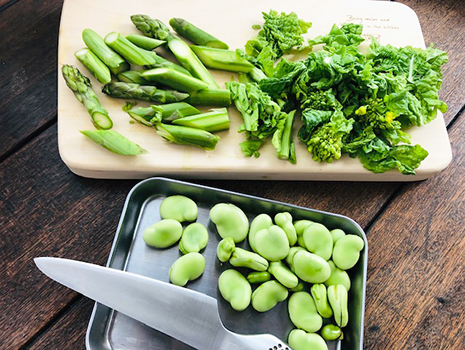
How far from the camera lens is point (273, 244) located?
5.25 feet

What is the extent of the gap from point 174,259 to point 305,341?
53 centimetres

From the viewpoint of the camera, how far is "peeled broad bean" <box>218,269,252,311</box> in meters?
1.55

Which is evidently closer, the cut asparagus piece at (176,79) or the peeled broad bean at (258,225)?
the peeled broad bean at (258,225)

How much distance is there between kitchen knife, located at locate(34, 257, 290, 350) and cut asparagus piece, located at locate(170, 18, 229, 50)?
43.0 inches

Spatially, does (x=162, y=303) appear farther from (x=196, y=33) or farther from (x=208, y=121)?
(x=196, y=33)

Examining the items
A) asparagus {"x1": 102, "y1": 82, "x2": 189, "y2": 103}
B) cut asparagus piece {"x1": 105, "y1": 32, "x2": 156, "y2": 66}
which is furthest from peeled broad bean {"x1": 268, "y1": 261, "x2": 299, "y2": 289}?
cut asparagus piece {"x1": 105, "y1": 32, "x2": 156, "y2": 66}

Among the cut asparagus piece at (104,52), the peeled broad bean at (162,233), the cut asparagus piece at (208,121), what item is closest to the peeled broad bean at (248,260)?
the peeled broad bean at (162,233)

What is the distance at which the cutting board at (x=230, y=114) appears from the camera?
5.94 ft

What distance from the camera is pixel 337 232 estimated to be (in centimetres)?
167

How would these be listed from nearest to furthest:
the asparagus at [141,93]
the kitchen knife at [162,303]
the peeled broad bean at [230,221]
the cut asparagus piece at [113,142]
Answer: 1. the kitchen knife at [162,303]
2. the peeled broad bean at [230,221]
3. the cut asparagus piece at [113,142]
4. the asparagus at [141,93]

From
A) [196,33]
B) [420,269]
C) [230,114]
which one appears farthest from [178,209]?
[420,269]

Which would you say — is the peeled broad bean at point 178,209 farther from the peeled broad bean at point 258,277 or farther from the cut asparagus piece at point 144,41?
the cut asparagus piece at point 144,41

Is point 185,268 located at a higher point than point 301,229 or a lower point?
lower

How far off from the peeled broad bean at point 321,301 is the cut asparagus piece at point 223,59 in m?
0.96
